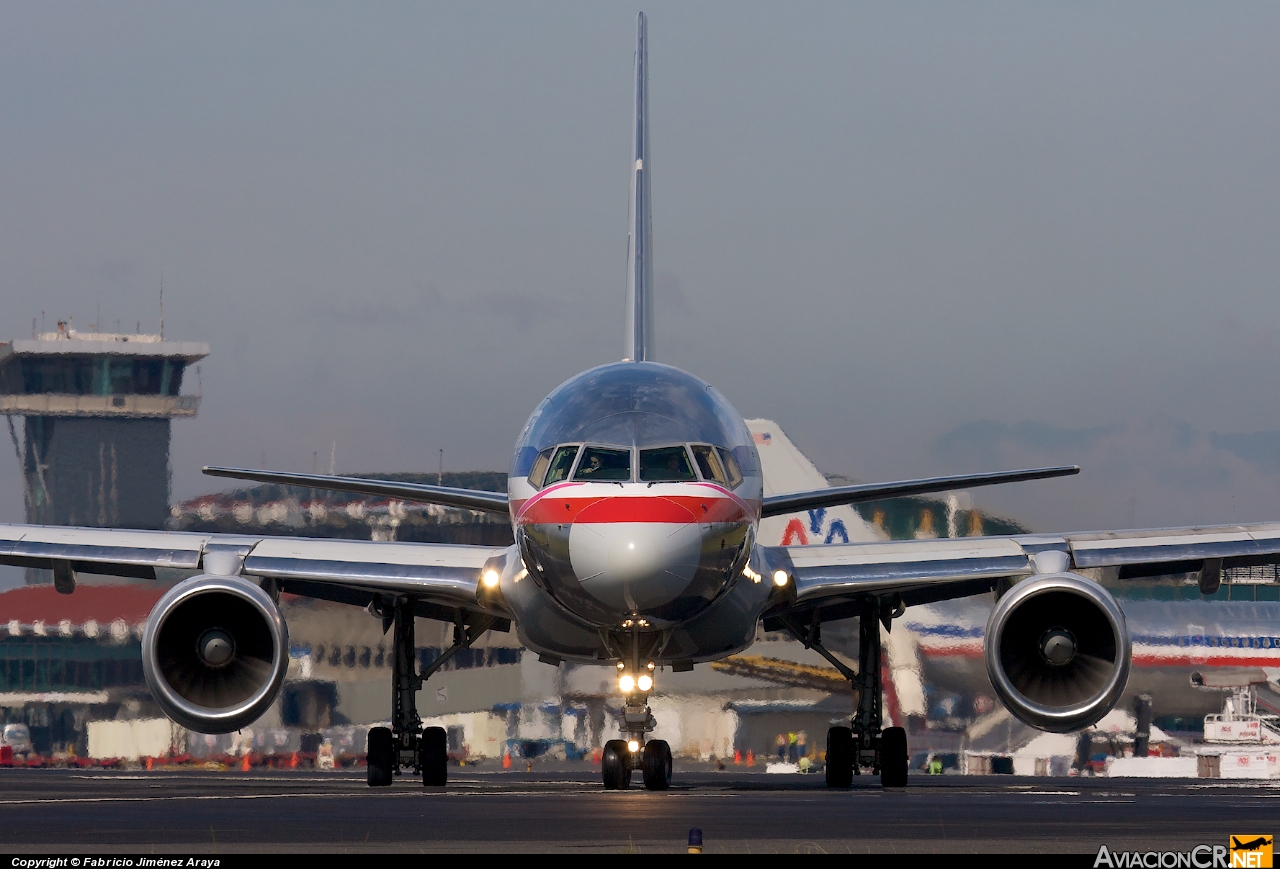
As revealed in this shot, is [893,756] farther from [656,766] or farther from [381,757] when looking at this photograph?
[381,757]

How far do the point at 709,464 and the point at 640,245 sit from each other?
8422mm

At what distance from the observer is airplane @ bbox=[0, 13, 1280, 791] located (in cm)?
2042

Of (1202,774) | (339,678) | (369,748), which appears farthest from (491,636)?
(369,748)

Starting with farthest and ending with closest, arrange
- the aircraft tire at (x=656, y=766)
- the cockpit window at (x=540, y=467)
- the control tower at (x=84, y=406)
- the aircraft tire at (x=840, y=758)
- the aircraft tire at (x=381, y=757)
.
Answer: the control tower at (x=84, y=406)
the aircraft tire at (x=840, y=758)
the aircraft tire at (x=381, y=757)
the aircraft tire at (x=656, y=766)
the cockpit window at (x=540, y=467)

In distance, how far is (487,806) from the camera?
1878cm

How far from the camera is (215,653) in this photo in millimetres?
22703

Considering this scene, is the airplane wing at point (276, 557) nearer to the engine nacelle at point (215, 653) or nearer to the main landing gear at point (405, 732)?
the engine nacelle at point (215, 653)

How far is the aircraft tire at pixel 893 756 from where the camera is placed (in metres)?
26.6

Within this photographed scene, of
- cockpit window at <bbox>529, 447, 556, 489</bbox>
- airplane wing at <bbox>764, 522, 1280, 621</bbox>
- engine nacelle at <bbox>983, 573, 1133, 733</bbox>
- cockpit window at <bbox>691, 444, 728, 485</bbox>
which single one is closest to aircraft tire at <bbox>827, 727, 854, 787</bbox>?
airplane wing at <bbox>764, 522, 1280, 621</bbox>

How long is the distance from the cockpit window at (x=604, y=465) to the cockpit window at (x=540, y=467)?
561 millimetres

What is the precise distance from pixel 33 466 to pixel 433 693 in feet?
300

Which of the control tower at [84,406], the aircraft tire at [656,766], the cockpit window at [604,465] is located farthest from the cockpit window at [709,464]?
the control tower at [84,406]
